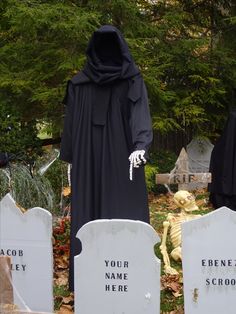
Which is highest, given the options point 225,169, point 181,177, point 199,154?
point 181,177

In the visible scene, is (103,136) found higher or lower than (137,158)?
higher

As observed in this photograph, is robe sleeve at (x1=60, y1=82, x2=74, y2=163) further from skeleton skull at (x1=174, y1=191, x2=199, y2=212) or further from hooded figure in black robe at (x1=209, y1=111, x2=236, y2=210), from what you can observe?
hooded figure in black robe at (x1=209, y1=111, x2=236, y2=210)

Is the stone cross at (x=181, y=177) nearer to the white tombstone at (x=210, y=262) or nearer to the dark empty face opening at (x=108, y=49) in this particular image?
the dark empty face opening at (x=108, y=49)

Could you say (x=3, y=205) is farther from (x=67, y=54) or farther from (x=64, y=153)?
(x=67, y=54)

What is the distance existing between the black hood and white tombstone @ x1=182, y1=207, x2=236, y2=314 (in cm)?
128

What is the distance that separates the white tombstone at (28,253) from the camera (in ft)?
11.9

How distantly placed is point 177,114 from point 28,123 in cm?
265

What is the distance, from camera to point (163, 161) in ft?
31.6

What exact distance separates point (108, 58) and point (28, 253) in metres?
1.53

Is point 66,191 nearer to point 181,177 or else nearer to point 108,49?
point 181,177

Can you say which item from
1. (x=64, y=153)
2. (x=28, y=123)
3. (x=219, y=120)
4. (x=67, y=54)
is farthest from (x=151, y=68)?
(x=64, y=153)

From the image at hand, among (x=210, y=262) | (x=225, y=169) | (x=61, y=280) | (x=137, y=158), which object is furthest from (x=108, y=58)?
(x=225, y=169)

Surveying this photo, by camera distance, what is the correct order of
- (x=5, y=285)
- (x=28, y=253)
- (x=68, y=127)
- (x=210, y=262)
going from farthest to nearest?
(x=68, y=127), (x=28, y=253), (x=210, y=262), (x=5, y=285)

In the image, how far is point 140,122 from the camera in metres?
3.92
